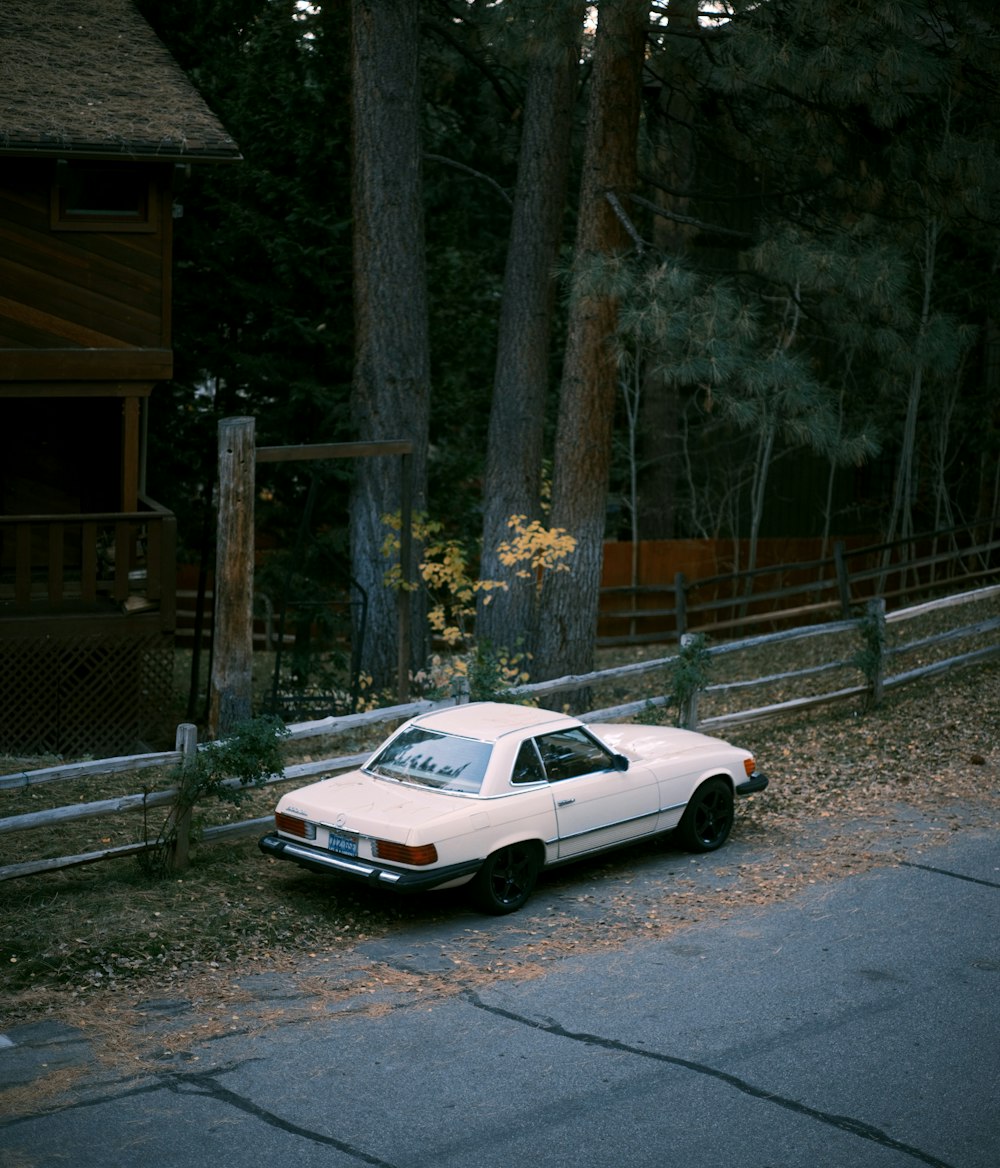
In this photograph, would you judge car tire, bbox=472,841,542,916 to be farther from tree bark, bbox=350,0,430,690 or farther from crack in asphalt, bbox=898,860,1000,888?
tree bark, bbox=350,0,430,690

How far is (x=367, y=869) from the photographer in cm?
855

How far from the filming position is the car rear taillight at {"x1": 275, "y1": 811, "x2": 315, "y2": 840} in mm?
8891

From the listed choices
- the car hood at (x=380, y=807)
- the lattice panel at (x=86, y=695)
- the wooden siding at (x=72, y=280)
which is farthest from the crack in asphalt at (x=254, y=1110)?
the wooden siding at (x=72, y=280)

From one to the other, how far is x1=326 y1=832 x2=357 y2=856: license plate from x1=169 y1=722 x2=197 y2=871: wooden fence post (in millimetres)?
1069

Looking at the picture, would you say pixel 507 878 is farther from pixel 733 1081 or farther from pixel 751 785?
pixel 733 1081

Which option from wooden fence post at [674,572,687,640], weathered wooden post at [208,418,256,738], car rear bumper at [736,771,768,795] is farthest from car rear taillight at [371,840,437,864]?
wooden fence post at [674,572,687,640]

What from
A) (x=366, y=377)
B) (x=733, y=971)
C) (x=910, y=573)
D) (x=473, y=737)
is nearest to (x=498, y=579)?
(x=366, y=377)

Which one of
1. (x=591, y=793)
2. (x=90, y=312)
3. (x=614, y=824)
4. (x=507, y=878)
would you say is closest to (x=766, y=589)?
(x=90, y=312)

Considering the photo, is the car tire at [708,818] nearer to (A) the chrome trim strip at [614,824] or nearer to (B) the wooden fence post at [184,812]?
(A) the chrome trim strip at [614,824]

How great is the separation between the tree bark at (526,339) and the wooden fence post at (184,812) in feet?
21.8

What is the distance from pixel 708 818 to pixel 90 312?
31.0 ft

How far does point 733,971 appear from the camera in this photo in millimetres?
8070

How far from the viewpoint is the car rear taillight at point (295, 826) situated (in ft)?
29.2

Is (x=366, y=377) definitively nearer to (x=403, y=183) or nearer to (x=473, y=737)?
(x=403, y=183)
